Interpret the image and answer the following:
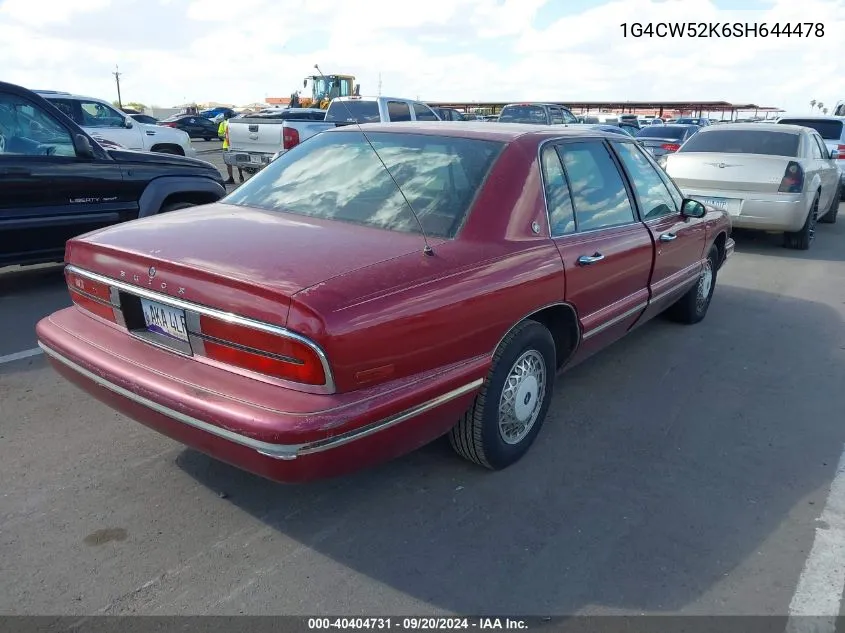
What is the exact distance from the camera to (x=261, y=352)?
2.40 metres

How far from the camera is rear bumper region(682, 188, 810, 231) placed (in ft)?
27.2

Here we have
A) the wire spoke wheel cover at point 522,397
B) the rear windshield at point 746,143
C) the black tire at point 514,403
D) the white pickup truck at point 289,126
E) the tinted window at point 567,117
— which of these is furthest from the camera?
the tinted window at point 567,117

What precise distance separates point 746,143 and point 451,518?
26.7 ft

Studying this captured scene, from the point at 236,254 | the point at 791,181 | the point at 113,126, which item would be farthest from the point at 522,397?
the point at 113,126

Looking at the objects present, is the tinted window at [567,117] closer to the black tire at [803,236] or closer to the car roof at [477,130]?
the black tire at [803,236]

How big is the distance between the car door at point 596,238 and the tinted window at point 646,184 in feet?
0.55

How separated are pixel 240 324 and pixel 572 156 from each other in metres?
2.15

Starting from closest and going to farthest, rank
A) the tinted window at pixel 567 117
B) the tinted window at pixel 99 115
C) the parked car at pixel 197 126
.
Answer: the tinted window at pixel 99 115 < the tinted window at pixel 567 117 < the parked car at pixel 197 126

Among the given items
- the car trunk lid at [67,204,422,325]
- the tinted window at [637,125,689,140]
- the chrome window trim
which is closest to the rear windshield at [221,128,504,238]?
the car trunk lid at [67,204,422,325]

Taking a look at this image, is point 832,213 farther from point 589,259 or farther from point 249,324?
point 249,324

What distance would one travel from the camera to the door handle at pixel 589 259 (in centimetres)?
345

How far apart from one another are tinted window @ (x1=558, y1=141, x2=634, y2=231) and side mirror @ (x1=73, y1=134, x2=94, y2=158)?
4.38 metres

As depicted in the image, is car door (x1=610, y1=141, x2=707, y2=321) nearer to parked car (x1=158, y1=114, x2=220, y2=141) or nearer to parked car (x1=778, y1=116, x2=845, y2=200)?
parked car (x1=778, y1=116, x2=845, y2=200)

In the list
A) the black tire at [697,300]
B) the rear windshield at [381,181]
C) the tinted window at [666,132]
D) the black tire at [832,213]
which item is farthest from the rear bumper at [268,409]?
the tinted window at [666,132]
